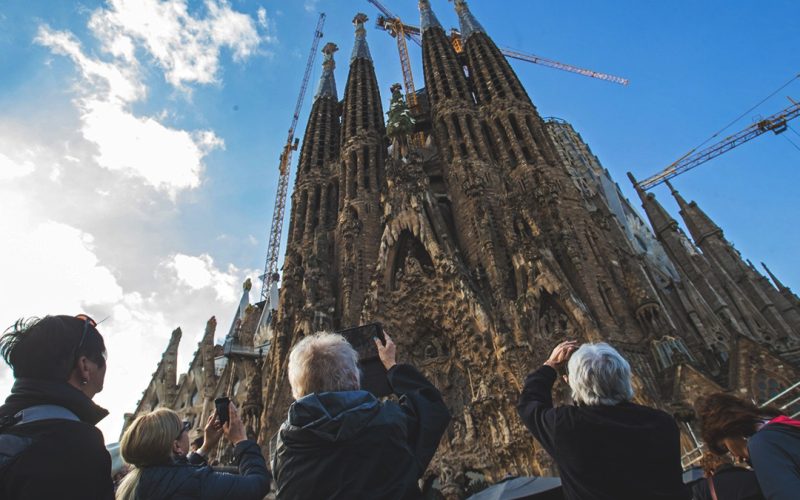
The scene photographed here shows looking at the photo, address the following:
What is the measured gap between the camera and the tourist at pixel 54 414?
58.2 inches

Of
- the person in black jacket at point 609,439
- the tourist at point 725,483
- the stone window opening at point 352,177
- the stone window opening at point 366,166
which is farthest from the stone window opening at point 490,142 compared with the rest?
the person in black jacket at point 609,439

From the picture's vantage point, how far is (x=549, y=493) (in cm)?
491

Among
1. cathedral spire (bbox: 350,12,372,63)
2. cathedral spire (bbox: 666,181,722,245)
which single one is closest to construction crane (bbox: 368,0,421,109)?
cathedral spire (bbox: 350,12,372,63)

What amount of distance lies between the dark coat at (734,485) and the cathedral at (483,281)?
7402 mm

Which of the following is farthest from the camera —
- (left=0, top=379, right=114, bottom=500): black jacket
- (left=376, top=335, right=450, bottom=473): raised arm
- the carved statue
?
the carved statue

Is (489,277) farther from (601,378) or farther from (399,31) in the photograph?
(399,31)

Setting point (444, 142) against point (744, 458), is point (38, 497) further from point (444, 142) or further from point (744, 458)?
point (444, 142)

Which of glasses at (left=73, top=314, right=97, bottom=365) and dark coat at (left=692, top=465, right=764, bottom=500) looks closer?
glasses at (left=73, top=314, right=97, bottom=365)

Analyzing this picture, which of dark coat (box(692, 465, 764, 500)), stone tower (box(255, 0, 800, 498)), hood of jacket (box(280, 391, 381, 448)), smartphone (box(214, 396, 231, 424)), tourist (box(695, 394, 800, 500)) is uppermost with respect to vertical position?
stone tower (box(255, 0, 800, 498))

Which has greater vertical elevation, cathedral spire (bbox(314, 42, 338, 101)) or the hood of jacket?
cathedral spire (bbox(314, 42, 338, 101))

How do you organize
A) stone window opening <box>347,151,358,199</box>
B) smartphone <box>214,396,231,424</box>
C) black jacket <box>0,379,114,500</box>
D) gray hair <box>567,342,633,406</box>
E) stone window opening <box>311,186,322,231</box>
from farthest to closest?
stone window opening <box>311,186,322,231</box>
stone window opening <box>347,151,358,199</box>
smartphone <box>214,396,231,424</box>
gray hair <box>567,342,633,406</box>
black jacket <box>0,379,114,500</box>

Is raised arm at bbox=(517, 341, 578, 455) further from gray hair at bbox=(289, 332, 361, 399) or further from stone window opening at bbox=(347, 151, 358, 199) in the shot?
stone window opening at bbox=(347, 151, 358, 199)

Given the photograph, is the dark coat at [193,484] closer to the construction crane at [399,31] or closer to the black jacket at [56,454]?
the black jacket at [56,454]

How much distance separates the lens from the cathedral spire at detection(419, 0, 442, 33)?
28.8 metres
